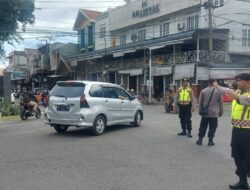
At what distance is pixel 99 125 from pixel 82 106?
93 cm

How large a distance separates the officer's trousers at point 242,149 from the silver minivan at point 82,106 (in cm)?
618

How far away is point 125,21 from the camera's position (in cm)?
4644

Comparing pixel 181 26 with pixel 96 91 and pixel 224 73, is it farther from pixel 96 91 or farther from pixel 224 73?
pixel 96 91

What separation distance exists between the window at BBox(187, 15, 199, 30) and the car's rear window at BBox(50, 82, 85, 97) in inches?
1021

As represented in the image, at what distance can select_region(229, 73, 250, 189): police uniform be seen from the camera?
20.2 ft

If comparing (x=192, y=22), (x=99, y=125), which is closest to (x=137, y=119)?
(x=99, y=125)

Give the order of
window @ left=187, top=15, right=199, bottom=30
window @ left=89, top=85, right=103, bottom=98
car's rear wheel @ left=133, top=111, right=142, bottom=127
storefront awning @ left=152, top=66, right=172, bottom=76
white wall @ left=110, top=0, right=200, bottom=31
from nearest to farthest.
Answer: window @ left=89, top=85, right=103, bottom=98 → car's rear wheel @ left=133, top=111, right=142, bottom=127 → storefront awning @ left=152, top=66, right=172, bottom=76 → window @ left=187, top=15, right=199, bottom=30 → white wall @ left=110, top=0, right=200, bottom=31

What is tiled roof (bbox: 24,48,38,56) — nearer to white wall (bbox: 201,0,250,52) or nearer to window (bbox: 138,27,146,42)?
window (bbox: 138,27,146,42)

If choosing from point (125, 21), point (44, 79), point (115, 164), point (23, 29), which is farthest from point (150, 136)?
point (44, 79)

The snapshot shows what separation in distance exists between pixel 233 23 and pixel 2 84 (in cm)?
2135

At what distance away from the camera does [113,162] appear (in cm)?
818

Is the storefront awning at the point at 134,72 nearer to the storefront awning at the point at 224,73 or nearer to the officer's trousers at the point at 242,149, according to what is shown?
the storefront awning at the point at 224,73

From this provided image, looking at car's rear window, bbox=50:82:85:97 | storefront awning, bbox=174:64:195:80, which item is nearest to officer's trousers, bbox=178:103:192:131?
car's rear window, bbox=50:82:85:97

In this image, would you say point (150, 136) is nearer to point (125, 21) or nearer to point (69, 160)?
point (69, 160)
